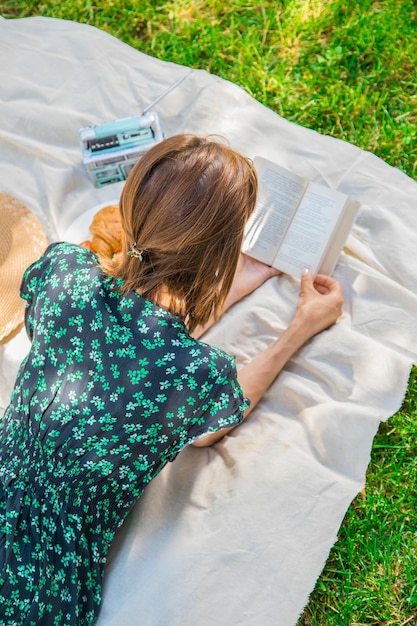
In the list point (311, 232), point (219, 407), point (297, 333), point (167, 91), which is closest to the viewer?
point (219, 407)

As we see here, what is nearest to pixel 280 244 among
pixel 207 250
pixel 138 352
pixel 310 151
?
pixel 310 151

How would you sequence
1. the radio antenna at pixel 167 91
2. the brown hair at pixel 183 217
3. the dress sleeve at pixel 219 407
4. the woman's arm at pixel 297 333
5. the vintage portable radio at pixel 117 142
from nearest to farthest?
the brown hair at pixel 183 217 < the dress sleeve at pixel 219 407 < the woman's arm at pixel 297 333 < the vintage portable radio at pixel 117 142 < the radio antenna at pixel 167 91

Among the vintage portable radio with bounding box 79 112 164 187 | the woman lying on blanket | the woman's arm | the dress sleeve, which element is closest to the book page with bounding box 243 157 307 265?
the woman's arm

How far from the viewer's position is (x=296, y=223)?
2.14 m

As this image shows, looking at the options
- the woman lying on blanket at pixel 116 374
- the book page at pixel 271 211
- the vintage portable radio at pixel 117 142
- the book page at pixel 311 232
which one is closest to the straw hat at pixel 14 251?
the vintage portable radio at pixel 117 142

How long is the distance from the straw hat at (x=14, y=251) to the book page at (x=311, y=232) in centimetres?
85

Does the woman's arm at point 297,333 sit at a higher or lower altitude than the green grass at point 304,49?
lower

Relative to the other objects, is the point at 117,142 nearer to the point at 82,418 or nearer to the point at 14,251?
the point at 14,251

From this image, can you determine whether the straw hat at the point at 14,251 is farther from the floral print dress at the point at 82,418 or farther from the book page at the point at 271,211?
the book page at the point at 271,211

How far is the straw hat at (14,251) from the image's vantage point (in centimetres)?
210

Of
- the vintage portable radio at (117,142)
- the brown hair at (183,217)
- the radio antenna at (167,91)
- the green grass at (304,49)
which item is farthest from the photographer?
the green grass at (304,49)

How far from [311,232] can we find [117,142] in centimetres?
76

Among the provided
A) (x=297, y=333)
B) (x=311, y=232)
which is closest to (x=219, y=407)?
(x=297, y=333)

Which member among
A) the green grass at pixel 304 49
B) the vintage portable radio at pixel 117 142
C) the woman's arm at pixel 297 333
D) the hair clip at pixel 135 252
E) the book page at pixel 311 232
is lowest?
the woman's arm at pixel 297 333
